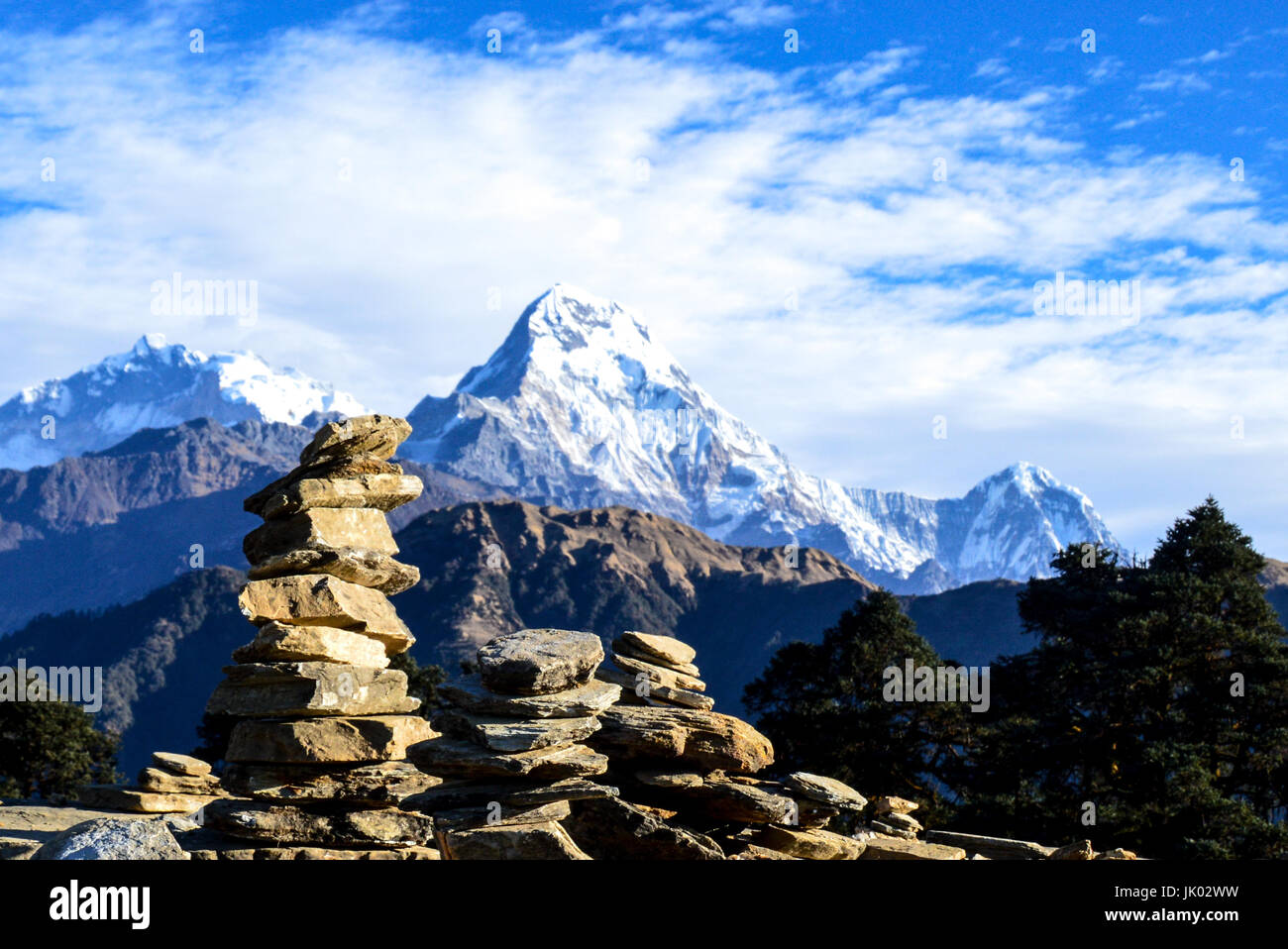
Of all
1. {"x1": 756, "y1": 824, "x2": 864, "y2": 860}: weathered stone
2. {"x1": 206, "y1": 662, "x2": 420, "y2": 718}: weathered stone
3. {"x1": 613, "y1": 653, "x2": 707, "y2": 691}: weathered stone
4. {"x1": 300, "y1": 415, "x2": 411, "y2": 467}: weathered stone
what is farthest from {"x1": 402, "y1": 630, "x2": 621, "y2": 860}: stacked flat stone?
{"x1": 300, "y1": 415, "x2": 411, "y2": 467}: weathered stone

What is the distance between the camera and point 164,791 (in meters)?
33.2

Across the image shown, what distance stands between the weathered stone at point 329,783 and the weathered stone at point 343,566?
3.00 metres

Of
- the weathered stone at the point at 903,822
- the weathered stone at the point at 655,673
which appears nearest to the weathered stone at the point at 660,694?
the weathered stone at the point at 655,673

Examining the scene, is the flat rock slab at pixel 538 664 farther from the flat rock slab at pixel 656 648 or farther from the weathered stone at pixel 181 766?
the weathered stone at pixel 181 766

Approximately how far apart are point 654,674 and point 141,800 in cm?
1924

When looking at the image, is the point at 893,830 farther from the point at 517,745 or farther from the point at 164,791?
the point at 164,791

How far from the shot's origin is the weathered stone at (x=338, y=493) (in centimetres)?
1922

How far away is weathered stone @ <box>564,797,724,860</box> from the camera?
1684 centimetres

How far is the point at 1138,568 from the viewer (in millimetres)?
65625

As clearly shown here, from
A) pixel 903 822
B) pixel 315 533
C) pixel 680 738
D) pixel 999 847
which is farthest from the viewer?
pixel 903 822

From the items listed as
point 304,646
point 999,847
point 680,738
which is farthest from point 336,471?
point 999,847
